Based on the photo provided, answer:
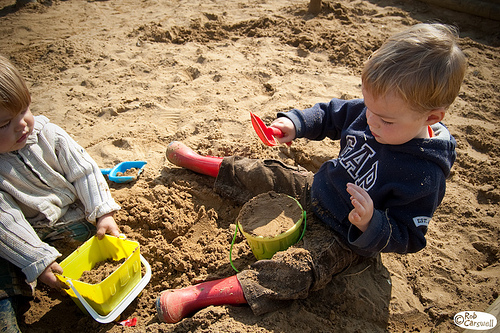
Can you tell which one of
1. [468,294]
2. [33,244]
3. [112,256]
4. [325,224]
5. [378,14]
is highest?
[378,14]

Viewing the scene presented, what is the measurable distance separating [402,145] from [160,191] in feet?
4.57

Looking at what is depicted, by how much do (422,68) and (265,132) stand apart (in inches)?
35.5

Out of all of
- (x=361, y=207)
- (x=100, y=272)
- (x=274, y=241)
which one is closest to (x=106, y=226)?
(x=100, y=272)

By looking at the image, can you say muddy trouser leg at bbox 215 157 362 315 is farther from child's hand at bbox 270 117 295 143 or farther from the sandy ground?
child's hand at bbox 270 117 295 143

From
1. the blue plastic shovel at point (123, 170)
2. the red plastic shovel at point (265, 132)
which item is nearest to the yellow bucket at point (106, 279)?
the blue plastic shovel at point (123, 170)

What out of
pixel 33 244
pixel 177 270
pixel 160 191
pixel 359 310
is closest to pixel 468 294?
pixel 359 310

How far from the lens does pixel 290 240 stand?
1.68 m

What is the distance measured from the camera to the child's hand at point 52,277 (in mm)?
1557

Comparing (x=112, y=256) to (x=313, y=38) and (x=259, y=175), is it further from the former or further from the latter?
(x=313, y=38)

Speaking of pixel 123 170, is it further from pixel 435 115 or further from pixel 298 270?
pixel 435 115

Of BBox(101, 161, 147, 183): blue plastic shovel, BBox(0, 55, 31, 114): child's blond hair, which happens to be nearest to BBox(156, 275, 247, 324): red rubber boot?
BBox(101, 161, 147, 183): blue plastic shovel

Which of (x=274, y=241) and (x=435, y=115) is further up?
(x=435, y=115)

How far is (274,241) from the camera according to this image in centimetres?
162

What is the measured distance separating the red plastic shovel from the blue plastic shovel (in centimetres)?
87
